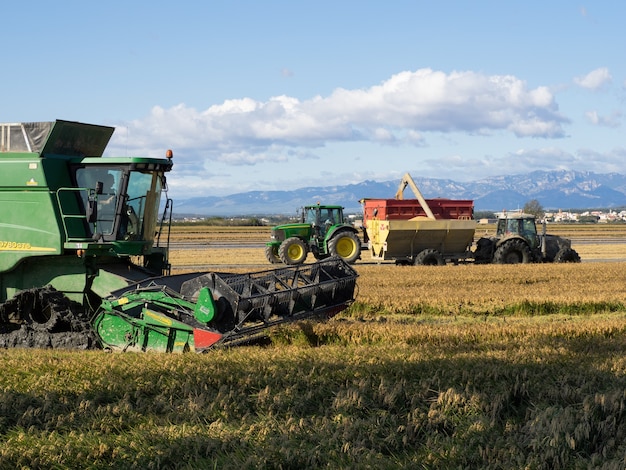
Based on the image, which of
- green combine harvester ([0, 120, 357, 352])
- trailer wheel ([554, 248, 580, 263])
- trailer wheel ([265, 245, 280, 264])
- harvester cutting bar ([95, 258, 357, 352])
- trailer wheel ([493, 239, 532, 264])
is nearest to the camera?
harvester cutting bar ([95, 258, 357, 352])

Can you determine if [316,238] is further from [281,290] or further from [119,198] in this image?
[281,290]

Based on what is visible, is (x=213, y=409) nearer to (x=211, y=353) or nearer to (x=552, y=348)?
(x=211, y=353)

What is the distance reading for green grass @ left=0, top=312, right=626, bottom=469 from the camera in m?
5.46

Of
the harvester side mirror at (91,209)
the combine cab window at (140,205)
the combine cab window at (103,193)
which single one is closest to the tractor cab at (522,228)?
the combine cab window at (140,205)

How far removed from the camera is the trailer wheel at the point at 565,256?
25.8m

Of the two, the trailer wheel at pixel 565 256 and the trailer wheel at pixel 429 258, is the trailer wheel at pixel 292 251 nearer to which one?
the trailer wheel at pixel 429 258

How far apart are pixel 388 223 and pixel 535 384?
16.8 metres

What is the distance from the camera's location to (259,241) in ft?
155

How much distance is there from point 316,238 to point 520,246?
6.48 metres

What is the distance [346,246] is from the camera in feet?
82.6

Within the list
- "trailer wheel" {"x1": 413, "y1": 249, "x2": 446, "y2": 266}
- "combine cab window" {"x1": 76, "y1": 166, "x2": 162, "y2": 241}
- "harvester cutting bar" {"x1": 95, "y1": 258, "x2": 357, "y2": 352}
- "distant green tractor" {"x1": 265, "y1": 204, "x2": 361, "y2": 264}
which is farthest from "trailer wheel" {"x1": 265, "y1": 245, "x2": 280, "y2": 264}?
"harvester cutting bar" {"x1": 95, "y1": 258, "x2": 357, "y2": 352}

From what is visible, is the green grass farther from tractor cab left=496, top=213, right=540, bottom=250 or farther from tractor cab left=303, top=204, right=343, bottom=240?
tractor cab left=496, top=213, right=540, bottom=250

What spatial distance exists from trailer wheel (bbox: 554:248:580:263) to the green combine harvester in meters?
16.6

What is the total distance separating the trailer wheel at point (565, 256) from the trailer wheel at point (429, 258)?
13.9ft
